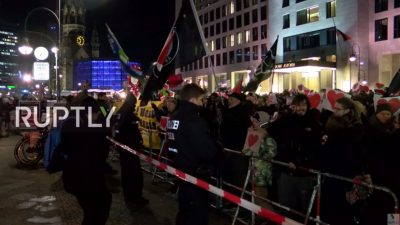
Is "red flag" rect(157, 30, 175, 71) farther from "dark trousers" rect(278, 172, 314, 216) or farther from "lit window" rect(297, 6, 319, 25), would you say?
"lit window" rect(297, 6, 319, 25)

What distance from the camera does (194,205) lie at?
499 cm

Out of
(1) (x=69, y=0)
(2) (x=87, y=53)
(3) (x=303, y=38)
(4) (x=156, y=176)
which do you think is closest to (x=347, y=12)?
(3) (x=303, y=38)

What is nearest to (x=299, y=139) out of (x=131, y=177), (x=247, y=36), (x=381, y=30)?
(x=131, y=177)

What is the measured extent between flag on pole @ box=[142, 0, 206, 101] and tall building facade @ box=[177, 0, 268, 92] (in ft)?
171

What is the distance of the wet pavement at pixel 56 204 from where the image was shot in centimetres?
742

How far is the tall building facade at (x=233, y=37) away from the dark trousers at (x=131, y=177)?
53.6 metres

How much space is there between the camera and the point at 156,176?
10.8 m

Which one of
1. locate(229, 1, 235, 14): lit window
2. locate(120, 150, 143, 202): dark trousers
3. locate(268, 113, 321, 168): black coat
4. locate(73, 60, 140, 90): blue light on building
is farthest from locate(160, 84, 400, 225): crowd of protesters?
locate(73, 60, 140, 90): blue light on building

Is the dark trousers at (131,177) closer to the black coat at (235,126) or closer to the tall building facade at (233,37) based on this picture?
the black coat at (235,126)

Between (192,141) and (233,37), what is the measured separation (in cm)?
7405

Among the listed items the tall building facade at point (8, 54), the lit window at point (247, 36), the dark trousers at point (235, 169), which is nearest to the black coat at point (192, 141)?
the dark trousers at point (235, 169)

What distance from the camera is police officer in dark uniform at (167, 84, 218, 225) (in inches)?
192

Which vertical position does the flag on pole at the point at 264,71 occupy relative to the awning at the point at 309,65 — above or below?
below

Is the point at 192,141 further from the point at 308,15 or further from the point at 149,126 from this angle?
the point at 308,15
